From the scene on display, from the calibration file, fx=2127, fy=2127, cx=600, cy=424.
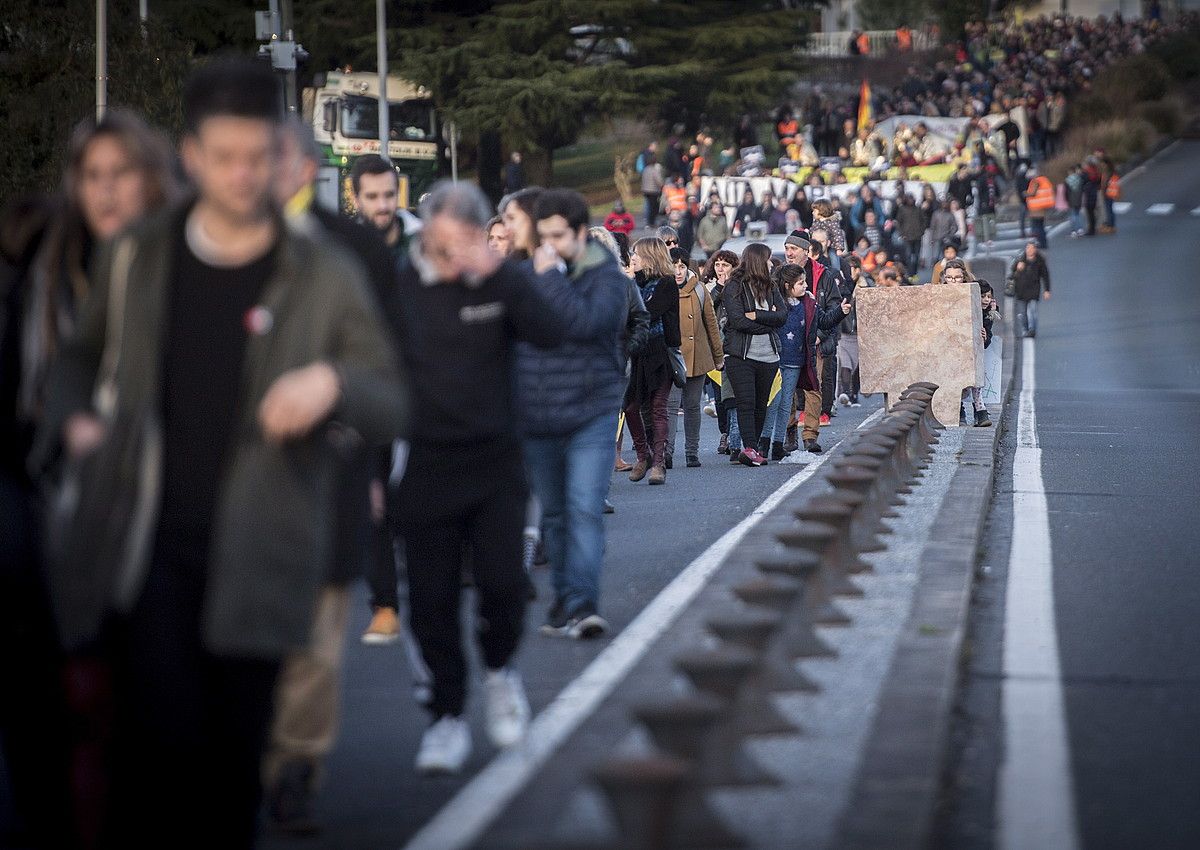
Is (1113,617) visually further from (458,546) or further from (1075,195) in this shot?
(1075,195)

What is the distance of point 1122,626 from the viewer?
28.5ft

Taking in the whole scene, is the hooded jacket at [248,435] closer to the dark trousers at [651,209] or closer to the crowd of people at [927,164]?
the crowd of people at [927,164]

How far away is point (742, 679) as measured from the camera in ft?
18.1

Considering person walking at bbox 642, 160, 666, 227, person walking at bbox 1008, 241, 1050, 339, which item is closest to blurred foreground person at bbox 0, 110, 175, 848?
person walking at bbox 1008, 241, 1050, 339

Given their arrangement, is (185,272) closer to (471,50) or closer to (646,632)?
(646,632)

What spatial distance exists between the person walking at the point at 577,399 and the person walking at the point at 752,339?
790cm

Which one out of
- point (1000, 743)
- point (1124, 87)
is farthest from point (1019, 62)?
point (1000, 743)

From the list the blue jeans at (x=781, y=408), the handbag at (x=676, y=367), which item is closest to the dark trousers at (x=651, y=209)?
the blue jeans at (x=781, y=408)

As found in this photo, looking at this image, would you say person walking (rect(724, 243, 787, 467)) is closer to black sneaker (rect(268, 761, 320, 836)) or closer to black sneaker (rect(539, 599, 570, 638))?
black sneaker (rect(539, 599, 570, 638))

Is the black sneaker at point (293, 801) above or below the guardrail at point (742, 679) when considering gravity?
below

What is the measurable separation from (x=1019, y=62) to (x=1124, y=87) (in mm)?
9072

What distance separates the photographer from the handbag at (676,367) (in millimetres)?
15453

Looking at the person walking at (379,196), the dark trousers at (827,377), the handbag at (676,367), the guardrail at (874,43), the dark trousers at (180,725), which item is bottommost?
the dark trousers at (827,377)

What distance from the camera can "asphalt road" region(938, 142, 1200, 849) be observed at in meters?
5.89
